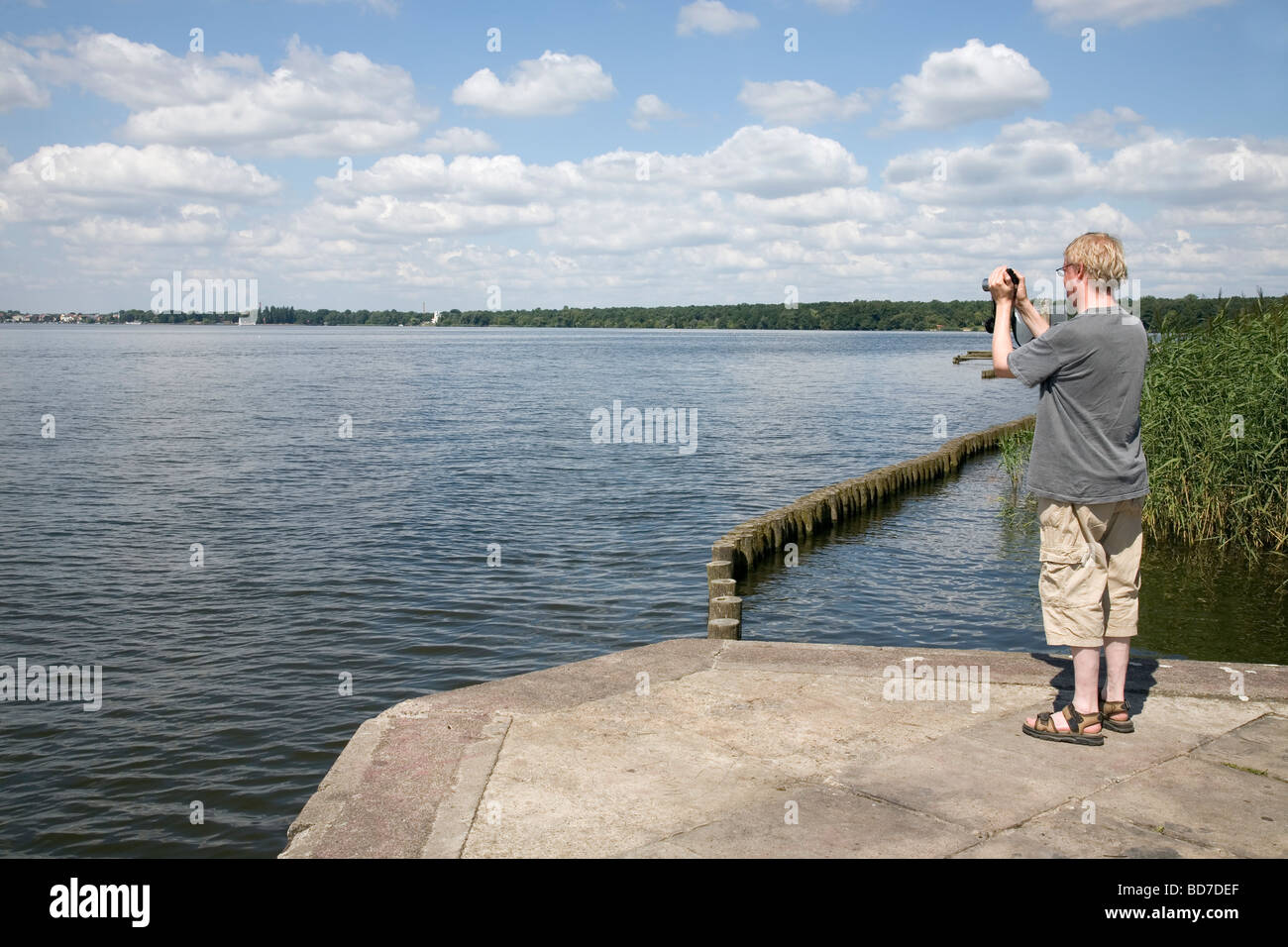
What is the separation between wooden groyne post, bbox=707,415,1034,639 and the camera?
9.21m

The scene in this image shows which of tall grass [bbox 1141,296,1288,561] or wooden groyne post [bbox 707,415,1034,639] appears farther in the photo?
tall grass [bbox 1141,296,1288,561]

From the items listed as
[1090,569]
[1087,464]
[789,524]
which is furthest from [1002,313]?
[789,524]

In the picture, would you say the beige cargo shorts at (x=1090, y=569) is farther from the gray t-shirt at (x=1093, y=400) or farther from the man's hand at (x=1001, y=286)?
the man's hand at (x=1001, y=286)

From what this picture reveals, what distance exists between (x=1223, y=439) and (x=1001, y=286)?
34.0 feet

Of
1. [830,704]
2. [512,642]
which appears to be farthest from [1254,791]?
[512,642]

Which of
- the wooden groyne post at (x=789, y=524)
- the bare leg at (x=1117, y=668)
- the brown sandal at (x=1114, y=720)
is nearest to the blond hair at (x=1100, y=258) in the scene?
the bare leg at (x=1117, y=668)

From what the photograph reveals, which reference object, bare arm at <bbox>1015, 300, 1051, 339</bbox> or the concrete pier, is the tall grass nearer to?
the concrete pier

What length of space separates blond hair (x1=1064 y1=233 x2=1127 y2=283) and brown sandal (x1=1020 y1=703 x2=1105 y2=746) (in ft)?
7.12

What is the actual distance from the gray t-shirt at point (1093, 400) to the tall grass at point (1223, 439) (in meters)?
9.66

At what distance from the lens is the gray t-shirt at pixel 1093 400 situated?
5.00 metres

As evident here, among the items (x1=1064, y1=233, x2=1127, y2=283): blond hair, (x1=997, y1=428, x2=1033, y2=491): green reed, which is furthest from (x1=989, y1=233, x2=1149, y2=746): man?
(x1=997, y1=428, x2=1033, y2=491): green reed

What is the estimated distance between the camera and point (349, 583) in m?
14.2

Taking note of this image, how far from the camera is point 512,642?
11.5m
